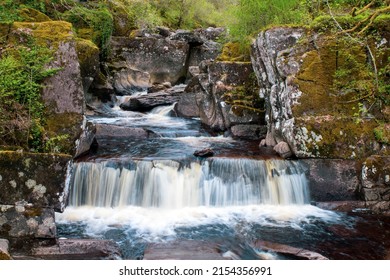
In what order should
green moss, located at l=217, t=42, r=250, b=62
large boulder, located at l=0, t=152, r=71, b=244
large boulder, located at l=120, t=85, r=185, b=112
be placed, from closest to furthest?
large boulder, located at l=0, t=152, r=71, b=244 → green moss, located at l=217, t=42, r=250, b=62 → large boulder, located at l=120, t=85, r=185, b=112

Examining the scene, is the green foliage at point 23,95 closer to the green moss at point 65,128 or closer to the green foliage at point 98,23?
the green moss at point 65,128

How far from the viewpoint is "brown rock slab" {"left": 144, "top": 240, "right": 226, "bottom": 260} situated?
5246 mm

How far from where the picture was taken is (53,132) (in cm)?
745

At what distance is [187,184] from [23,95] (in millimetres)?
4016

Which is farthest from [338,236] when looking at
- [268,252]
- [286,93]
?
[286,93]

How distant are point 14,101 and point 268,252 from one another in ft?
18.5

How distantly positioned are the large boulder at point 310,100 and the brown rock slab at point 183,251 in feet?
12.5

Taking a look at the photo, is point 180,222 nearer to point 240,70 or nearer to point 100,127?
point 100,127

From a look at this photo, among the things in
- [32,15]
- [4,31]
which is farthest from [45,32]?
[32,15]

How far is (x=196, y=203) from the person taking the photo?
25.2 feet

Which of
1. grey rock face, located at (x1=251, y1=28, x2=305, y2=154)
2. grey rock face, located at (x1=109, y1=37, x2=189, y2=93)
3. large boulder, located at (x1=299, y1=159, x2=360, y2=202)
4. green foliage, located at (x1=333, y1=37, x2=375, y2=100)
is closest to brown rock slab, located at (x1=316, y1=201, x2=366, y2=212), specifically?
large boulder, located at (x1=299, y1=159, x2=360, y2=202)

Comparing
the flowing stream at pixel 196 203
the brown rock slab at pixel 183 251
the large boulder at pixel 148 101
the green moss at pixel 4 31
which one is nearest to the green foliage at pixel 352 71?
the flowing stream at pixel 196 203

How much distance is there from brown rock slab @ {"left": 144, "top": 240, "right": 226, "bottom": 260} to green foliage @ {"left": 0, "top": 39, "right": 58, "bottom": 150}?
3266 mm

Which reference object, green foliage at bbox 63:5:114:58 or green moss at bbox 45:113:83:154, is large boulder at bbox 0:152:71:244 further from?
green foliage at bbox 63:5:114:58
